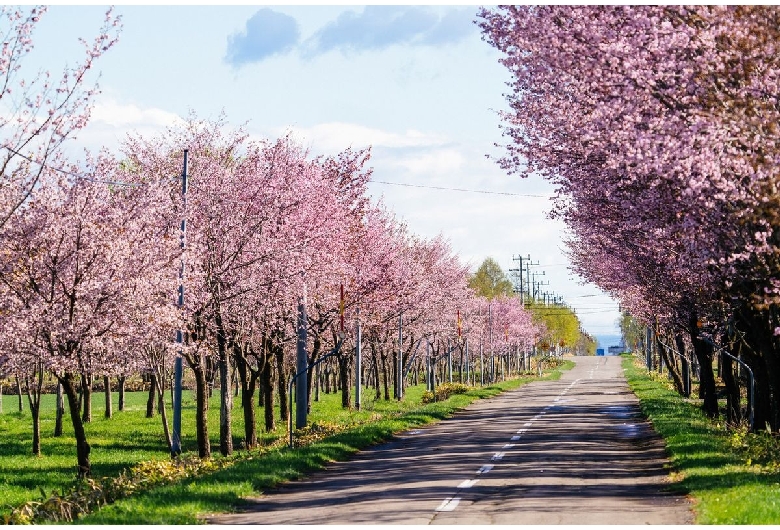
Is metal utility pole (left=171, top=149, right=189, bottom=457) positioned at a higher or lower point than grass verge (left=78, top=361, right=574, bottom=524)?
higher

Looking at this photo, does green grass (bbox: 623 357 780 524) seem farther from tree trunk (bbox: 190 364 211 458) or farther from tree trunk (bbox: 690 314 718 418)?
tree trunk (bbox: 190 364 211 458)

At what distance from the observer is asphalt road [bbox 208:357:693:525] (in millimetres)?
12719

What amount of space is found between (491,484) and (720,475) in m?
3.88

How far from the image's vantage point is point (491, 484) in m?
16.1

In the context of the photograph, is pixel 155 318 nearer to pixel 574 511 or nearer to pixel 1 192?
pixel 1 192

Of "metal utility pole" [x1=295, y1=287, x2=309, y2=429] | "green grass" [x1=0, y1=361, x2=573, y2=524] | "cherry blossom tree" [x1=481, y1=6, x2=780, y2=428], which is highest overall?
"cherry blossom tree" [x1=481, y1=6, x2=780, y2=428]

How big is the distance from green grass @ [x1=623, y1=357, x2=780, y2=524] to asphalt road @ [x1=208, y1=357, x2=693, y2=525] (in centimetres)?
38

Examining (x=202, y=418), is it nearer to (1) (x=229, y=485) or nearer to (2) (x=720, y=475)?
(1) (x=229, y=485)

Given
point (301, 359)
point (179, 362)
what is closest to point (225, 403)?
point (301, 359)

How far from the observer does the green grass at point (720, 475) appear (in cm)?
1191

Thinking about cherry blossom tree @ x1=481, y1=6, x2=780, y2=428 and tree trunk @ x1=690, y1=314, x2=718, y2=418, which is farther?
tree trunk @ x1=690, y1=314, x2=718, y2=418

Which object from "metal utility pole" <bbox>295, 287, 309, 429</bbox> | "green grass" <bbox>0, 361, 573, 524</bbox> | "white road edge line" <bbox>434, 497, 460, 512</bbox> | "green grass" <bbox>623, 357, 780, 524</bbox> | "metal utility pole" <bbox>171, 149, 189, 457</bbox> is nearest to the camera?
"green grass" <bbox>623, 357, 780, 524</bbox>

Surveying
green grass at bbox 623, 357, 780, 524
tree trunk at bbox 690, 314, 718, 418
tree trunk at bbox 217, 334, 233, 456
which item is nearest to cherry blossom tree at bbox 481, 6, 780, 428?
green grass at bbox 623, 357, 780, 524

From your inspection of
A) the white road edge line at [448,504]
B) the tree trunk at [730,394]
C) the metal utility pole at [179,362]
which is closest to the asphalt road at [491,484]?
the white road edge line at [448,504]
